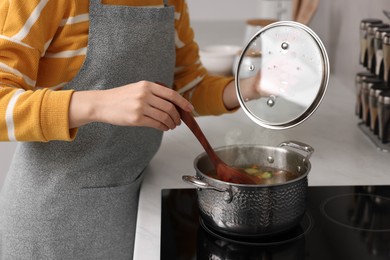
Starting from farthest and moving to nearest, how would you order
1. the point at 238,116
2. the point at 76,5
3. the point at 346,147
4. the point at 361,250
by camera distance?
the point at 238,116 → the point at 346,147 → the point at 76,5 → the point at 361,250

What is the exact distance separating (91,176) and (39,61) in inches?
9.2

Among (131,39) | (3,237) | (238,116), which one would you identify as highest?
(131,39)

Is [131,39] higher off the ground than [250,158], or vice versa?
[131,39]

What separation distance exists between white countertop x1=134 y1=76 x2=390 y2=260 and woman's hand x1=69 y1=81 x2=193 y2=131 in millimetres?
199

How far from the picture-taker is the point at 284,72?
1171mm

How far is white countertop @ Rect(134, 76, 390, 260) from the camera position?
1.17 meters

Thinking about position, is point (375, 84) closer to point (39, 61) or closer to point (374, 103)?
point (374, 103)

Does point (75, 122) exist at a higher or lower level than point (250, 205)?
higher

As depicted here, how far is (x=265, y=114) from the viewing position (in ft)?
3.80

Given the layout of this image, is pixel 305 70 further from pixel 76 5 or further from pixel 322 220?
pixel 76 5

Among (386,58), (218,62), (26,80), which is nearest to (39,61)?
(26,80)

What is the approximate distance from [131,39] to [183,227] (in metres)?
0.35

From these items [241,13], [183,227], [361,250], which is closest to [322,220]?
[361,250]

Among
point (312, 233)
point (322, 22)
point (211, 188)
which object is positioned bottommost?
point (312, 233)
